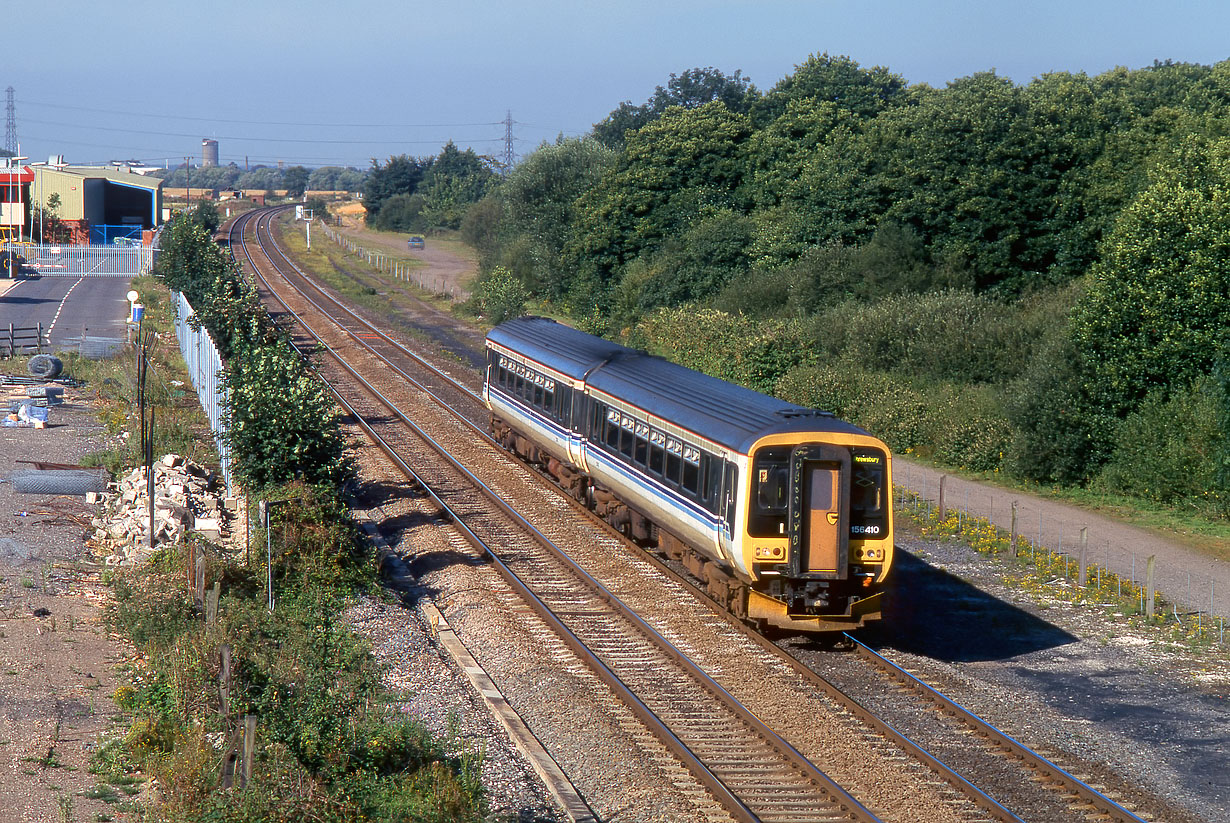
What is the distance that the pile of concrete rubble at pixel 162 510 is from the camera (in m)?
19.1

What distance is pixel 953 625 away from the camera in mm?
17500

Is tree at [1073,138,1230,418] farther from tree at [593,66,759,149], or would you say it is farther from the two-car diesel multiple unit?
tree at [593,66,759,149]

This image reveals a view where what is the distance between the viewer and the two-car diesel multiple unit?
15203 mm

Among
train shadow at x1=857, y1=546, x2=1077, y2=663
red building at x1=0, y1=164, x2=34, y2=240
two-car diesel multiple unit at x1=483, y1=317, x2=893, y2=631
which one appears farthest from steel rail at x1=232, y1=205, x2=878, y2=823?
red building at x1=0, y1=164, x2=34, y2=240

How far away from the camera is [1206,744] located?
1321cm

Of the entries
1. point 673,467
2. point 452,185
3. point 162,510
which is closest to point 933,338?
point 673,467

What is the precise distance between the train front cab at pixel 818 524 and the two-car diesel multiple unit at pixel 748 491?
0.01 metres

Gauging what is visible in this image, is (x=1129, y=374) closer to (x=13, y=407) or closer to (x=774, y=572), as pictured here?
(x=774, y=572)

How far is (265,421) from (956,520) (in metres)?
13.3

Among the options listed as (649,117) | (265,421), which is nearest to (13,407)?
(265,421)

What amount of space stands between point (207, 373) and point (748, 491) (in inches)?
688

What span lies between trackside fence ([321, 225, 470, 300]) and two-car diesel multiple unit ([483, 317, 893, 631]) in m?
40.6

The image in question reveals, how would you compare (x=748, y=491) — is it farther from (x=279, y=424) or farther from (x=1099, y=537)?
(x=1099, y=537)

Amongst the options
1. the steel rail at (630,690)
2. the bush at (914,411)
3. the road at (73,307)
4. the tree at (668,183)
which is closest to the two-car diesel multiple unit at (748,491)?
the steel rail at (630,690)
